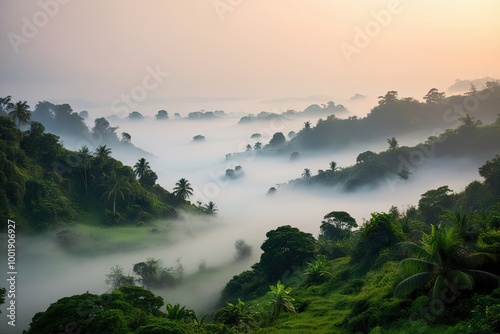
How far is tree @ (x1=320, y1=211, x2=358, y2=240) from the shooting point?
84.5m

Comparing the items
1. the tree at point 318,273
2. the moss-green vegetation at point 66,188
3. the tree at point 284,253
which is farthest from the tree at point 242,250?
the tree at point 318,273

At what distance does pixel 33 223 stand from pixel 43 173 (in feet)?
53.2

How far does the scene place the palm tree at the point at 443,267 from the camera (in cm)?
2305

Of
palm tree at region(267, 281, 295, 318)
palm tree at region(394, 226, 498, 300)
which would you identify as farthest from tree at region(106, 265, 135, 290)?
palm tree at region(394, 226, 498, 300)

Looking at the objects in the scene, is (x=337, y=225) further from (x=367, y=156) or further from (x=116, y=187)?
(x=367, y=156)

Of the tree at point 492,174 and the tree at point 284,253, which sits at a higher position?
the tree at point 492,174

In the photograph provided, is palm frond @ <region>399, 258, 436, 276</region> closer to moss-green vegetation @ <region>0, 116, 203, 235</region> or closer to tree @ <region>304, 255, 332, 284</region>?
tree @ <region>304, 255, 332, 284</region>

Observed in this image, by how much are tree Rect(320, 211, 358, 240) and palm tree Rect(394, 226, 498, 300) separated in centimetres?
5929

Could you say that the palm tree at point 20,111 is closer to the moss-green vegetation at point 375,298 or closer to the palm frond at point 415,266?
the moss-green vegetation at point 375,298

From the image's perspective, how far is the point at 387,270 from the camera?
39.0 meters

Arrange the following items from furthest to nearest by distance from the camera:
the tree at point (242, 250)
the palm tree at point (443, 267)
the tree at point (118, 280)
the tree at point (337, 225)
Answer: the tree at point (242, 250)
the tree at point (337, 225)
the tree at point (118, 280)
the palm tree at point (443, 267)

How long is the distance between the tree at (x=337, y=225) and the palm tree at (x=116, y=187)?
55963mm

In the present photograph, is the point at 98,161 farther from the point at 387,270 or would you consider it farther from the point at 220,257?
the point at 387,270

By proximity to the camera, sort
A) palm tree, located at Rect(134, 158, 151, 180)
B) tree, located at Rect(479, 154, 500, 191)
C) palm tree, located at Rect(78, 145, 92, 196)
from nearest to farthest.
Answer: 1. tree, located at Rect(479, 154, 500, 191)
2. palm tree, located at Rect(78, 145, 92, 196)
3. palm tree, located at Rect(134, 158, 151, 180)
